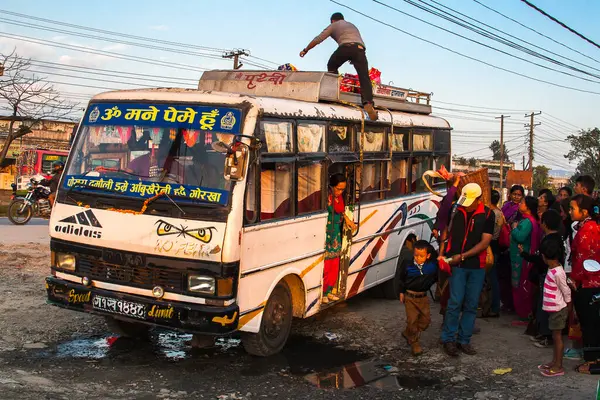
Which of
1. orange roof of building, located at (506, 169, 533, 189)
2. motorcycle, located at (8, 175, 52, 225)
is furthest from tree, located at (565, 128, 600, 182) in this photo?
motorcycle, located at (8, 175, 52, 225)

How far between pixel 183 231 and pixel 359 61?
4.31 m

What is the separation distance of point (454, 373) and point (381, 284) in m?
3.55

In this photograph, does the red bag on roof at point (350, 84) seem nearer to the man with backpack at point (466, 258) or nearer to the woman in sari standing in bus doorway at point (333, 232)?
the woman in sari standing in bus doorway at point (333, 232)

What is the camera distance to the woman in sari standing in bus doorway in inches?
289

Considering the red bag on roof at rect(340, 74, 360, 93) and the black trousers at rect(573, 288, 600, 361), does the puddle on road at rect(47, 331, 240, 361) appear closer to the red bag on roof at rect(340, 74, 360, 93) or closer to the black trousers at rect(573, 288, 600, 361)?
the black trousers at rect(573, 288, 600, 361)

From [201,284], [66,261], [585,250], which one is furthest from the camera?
[585,250]

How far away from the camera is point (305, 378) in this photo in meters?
5.92

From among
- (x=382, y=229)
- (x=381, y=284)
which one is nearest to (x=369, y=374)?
(x=382, y=229)

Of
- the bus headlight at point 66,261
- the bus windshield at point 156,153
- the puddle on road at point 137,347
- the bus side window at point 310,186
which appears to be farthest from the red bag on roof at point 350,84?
the bus headlight at point 66,261

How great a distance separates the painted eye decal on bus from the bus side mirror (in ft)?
1.58

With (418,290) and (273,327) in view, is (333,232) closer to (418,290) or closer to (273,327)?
(418,290)

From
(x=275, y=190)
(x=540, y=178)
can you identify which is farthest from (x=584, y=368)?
(x=540, y=178)

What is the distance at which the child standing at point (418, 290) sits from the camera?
6754 millimetres

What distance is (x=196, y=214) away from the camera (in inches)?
213
